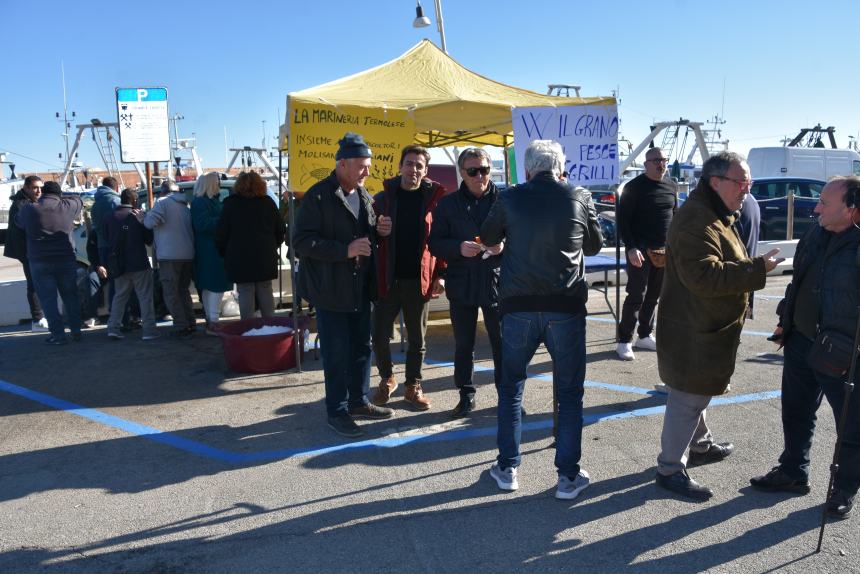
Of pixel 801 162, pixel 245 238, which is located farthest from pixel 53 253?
pixel 801 162

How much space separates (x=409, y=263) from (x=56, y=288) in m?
4.88

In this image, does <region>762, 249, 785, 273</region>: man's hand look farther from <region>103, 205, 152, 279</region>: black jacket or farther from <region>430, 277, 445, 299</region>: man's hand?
<region>103, 205, 152, 279</region>: black jacket

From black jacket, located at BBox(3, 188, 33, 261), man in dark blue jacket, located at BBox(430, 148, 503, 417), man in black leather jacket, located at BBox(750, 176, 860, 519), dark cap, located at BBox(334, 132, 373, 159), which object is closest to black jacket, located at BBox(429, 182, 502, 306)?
man in dark blue jacket, located at BBox(430, 148, 503, 417)

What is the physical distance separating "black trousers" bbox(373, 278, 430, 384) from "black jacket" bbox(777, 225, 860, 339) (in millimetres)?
2660

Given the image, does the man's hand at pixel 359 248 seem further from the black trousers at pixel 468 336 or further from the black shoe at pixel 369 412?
the black shoe at pixel 369 412

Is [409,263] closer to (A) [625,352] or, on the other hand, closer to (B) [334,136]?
(B) [334,136]

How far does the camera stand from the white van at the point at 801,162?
2445 centimetres

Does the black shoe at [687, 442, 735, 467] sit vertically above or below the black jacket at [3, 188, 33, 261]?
below

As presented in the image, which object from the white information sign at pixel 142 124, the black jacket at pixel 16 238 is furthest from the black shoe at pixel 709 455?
the black jacket at pixel 16 238

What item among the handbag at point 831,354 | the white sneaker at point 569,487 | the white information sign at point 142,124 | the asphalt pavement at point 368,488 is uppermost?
the white information sign at point 142,124

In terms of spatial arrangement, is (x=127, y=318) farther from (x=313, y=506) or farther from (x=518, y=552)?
(x=518, y=552)

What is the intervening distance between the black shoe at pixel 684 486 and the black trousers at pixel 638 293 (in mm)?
2864

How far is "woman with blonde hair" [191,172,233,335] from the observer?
7363 mm

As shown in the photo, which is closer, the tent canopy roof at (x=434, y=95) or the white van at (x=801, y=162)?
the tent canopy roof at (x=434, y=95)
